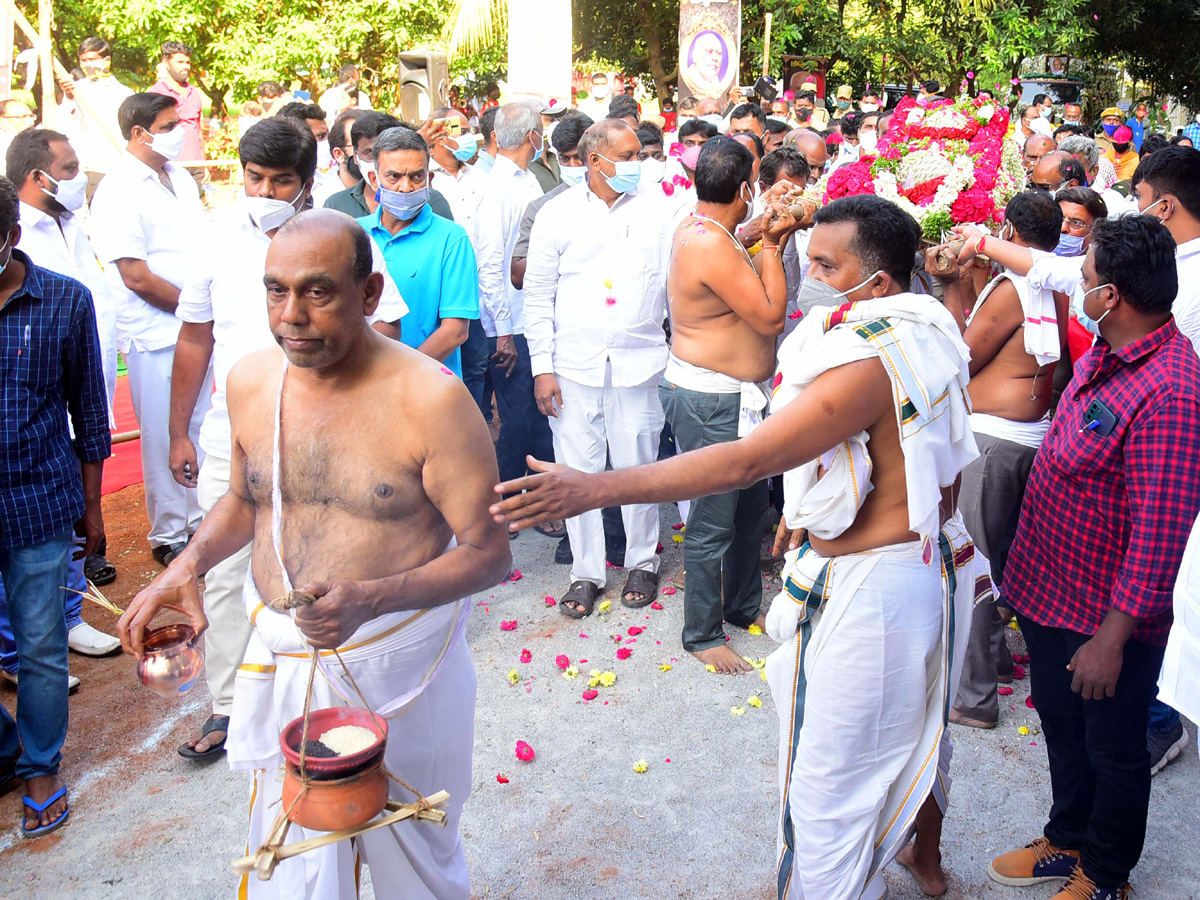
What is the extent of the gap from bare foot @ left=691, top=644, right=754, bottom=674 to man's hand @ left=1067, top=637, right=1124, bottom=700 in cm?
208

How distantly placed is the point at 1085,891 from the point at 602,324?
362 cm

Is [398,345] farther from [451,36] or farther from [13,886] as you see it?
[451,36]

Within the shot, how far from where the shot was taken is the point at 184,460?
4594mm

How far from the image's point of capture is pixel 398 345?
285cm

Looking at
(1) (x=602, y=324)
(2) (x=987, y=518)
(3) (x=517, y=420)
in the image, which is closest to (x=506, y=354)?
(3) (x=517, y=420)

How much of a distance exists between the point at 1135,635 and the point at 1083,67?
28366 millimetres

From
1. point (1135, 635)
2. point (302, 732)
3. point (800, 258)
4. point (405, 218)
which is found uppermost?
point (405, 218)

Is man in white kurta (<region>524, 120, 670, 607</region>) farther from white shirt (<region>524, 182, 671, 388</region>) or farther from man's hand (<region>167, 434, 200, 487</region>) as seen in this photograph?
man's hand (<region>167, 434, 200, 487</region>)

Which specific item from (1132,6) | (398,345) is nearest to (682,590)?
(398,345)

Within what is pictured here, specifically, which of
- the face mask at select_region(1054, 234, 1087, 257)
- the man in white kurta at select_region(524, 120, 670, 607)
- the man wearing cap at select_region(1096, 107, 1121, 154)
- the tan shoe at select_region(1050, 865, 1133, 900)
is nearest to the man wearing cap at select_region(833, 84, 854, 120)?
the man wearing cap at select_region(1096, 107, 1121, 154)

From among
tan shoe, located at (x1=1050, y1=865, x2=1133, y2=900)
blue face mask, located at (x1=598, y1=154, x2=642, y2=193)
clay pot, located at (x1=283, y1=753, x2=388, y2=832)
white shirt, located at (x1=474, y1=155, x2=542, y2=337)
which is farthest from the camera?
white shirt, located at (x1=474, y1=155, x2=542, y2=337)

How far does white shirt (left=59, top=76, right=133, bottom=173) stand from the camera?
12.0 m

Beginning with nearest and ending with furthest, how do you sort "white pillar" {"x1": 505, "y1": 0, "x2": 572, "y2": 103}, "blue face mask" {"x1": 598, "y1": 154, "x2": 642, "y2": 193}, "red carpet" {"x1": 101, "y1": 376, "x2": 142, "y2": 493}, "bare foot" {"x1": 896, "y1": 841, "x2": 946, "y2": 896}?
"bare foot" {"x1": 896, "y1": 841, "x2": 946, "y2": 896} < "blue face mask" {"x1": 598, "y1": 154, "x2": 642, "y2": 193} < "red carpet" {"x1": 101, "y1": 376, "x2": 142, "y2": 493} < "white pillar" {"x1": 505, "y1": 0, "x2": 572, "y2": 103}

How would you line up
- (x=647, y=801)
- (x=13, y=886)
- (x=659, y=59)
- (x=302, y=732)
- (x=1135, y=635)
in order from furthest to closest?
(x=659, y=59)
(x=647, y=801)
(x=13, y=886)
(x=1135, y=635)
(x=302, y=732)
